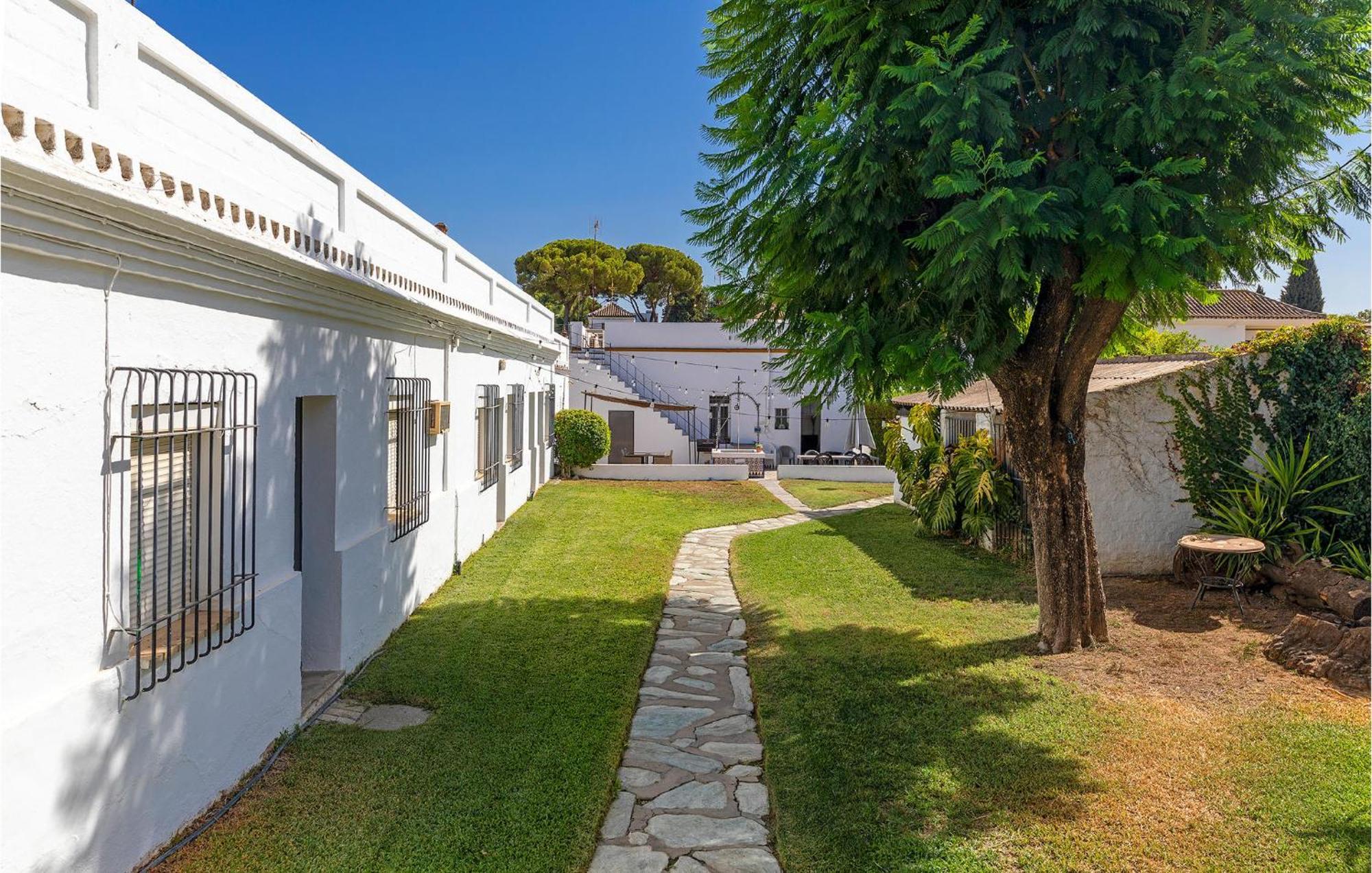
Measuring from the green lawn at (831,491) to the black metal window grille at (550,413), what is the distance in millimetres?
6224

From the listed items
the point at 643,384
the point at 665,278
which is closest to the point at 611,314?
the point at 643,384

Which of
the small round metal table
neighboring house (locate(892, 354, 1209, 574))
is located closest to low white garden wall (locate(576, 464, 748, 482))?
neighboring house (locate(892, 354, 1209, 574))


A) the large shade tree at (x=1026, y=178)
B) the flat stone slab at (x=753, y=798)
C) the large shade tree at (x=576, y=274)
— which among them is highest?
the large shade tree at (x=576, y=274)

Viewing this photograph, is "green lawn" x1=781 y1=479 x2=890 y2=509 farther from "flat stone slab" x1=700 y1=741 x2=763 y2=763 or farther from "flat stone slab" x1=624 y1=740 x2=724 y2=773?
"flat stone slab" x1=624 y1=740 x2=724 y2=773

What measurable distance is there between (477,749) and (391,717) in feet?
3.02

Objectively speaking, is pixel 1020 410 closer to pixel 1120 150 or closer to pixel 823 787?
pixel 1120 150

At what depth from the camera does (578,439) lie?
2109cm

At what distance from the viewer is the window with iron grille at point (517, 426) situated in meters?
14.9

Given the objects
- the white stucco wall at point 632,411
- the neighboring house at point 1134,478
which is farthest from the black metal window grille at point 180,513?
the white stucco wall at point 632,411

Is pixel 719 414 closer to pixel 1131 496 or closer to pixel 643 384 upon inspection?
pixel 643 384

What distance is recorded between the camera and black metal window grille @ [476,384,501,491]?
465 inches

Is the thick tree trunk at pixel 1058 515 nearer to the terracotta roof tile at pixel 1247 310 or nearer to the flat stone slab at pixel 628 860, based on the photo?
the flat stone slab at pixel 628 860

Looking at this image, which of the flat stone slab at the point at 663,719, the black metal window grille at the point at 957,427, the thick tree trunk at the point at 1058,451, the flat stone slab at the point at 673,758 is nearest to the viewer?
the flat stone slab at the point at 673,758

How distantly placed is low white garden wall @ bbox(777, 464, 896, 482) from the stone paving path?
47.5 ft
